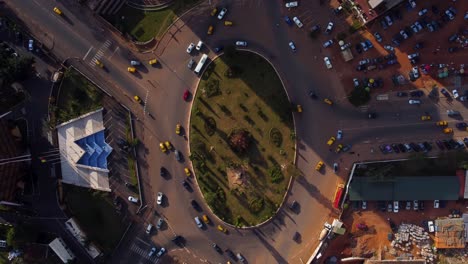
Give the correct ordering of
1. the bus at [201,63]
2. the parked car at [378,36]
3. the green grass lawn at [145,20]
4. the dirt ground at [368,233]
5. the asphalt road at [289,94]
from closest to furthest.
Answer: the parked car at [378,36], the bus at [201,63], the asphalt road at [289,94], the green grass lawn at [145,20], the dirt ground at [368,233]

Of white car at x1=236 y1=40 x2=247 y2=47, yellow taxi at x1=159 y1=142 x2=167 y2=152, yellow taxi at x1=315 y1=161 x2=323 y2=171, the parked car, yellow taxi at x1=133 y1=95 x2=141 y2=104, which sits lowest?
yellow taxi at x1=159 y1=142 x2=167 y2=152

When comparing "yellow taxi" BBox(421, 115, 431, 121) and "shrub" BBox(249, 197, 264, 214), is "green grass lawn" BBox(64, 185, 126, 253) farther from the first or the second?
"yellow taxi" BBox(421, 115, 431, 121)

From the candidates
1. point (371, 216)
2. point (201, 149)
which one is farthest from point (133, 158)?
point (371, 216)

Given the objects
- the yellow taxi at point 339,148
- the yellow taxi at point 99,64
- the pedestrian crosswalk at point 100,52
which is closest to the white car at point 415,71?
the yellow taxi at point 339,148

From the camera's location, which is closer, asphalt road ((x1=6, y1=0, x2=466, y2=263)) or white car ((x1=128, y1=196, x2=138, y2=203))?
asphalt road ((x1=6, y1=0, x2=466, y2=263))

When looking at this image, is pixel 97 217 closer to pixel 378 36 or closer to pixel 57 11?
pixel 57 11

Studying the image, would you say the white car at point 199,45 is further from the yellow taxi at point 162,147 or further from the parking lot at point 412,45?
the parking lot at point 412,45

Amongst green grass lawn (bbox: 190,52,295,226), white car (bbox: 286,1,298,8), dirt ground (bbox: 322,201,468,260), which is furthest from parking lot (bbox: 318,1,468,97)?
dirt ground (bbox: 322,201,468,260)
